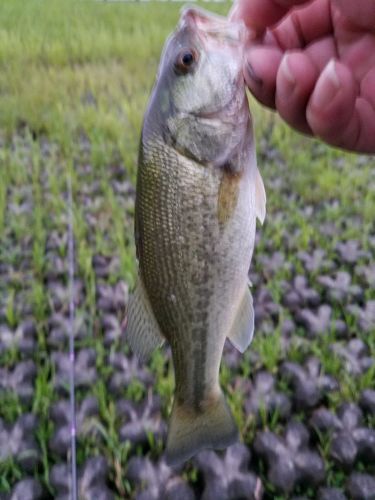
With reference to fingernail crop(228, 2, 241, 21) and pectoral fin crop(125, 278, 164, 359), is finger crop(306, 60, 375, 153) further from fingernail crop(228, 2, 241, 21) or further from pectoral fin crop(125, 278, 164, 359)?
pectoral fin crop(125, 278, 164, 359)

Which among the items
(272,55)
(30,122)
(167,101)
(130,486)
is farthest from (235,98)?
(30,122)

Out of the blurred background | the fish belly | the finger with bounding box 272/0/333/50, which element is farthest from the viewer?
the blurred background

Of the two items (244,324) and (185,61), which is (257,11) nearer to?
(185,61)

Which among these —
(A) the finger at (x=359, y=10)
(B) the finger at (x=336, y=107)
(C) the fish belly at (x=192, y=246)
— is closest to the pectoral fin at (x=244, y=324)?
(C) the fish belly at (x=192, y=246)

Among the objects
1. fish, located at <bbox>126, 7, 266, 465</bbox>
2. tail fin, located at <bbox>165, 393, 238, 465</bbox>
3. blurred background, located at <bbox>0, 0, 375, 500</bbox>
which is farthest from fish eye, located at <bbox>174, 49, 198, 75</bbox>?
blurred background, located at <bbox>0, 0, 375, 500</bbox>

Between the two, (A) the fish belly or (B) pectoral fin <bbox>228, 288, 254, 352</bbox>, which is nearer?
(A) the fish belly

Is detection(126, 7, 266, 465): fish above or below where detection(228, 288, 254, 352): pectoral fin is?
above

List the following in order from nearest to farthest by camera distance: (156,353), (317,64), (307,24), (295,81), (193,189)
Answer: (193,189) → (295,81) → (317,64) → (307,24) → (156,353)

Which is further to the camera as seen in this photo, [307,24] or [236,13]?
[307,24]

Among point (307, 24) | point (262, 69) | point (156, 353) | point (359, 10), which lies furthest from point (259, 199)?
point (156, 353)

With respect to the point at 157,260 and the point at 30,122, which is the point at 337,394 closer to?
the point at 157,260
